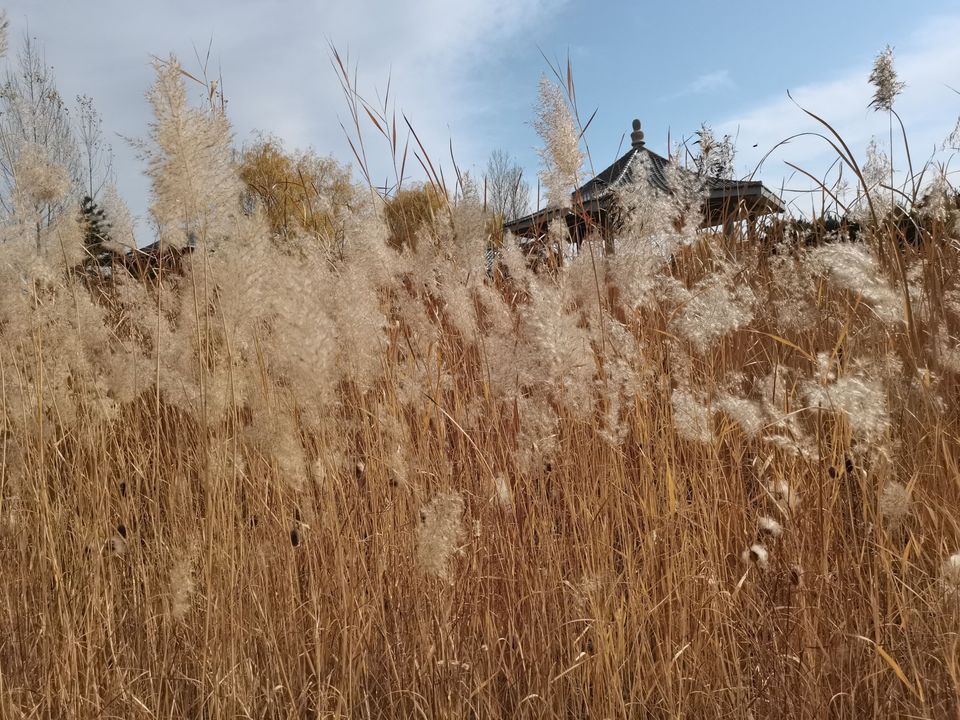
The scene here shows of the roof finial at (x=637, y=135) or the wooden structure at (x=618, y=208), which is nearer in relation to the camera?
the wooden structure at (x=618, y=208)

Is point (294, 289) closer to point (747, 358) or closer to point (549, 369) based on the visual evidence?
point (549, 369)

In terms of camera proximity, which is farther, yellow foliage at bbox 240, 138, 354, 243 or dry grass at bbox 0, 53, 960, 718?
yellow foliage at bbox 240, 138, 354, 243

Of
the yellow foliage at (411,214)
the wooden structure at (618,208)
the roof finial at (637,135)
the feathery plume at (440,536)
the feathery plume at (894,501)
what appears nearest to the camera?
the feathery plume at (440,536)

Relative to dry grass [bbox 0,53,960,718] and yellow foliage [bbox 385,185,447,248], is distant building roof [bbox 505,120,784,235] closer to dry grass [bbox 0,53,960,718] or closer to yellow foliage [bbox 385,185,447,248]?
dry grass [bbox 0,53,960,718]

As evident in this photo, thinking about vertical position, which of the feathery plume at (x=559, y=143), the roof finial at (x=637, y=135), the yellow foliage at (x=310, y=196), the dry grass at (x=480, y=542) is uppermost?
the roof finial at (x=637, y=135)

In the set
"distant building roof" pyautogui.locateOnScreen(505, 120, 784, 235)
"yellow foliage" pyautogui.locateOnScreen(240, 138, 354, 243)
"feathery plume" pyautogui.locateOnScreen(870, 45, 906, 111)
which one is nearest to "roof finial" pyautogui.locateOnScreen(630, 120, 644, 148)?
"distant building roof" pyautogui.locateOnScreen(505, 120, 784, 235)

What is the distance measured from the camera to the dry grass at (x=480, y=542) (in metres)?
1.36

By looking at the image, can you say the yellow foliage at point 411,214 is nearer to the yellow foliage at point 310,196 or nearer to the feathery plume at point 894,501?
the yellow foliage at point 310,196

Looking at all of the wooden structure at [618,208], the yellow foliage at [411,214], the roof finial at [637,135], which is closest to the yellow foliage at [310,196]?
the yellow foliage at [411,214]

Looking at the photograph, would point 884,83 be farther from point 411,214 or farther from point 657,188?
point 411,214

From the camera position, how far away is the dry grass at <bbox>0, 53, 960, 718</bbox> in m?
1.36

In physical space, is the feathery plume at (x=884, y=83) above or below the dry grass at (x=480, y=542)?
above

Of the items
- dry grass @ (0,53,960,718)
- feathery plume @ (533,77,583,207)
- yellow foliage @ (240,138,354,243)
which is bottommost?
dry grass @ (0,53,960,718)

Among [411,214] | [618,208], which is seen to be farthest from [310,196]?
[618,208]
